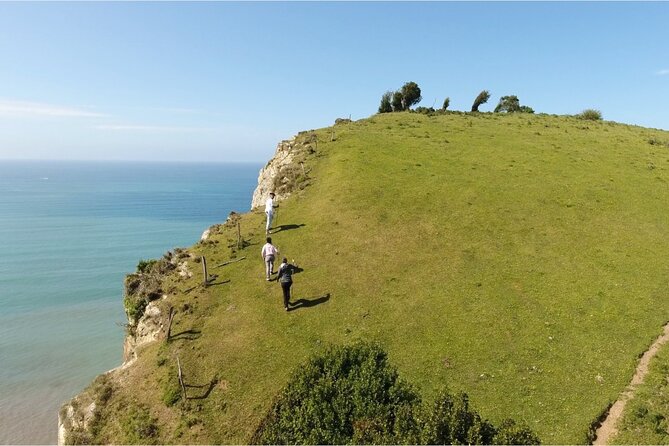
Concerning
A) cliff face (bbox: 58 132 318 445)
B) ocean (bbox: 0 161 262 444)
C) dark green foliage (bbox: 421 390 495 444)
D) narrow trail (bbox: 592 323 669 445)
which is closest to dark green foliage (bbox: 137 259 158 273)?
cliff face (bbox: 58 132 318 445)

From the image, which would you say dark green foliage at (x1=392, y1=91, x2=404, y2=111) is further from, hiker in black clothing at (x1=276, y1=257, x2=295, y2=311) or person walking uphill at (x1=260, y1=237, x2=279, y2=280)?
hiker in black clothing at (x1=276, y1=257, x2=295, y2=311)

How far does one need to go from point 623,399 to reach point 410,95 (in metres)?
77.8

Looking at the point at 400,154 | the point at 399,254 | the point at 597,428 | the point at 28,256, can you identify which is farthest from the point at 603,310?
the point at 28,256

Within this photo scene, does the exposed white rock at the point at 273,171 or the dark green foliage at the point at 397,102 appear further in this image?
the dark green foliage at the point at 397,102

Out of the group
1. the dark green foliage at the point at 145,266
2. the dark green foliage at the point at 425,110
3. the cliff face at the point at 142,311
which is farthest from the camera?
the dark green foliage at the point at 425,110

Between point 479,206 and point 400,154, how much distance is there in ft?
54.0

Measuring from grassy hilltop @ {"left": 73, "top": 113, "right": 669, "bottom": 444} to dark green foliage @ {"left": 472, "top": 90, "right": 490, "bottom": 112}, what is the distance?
47.2 m

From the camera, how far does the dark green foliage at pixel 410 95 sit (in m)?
86.1

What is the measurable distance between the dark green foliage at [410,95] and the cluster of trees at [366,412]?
7969cm

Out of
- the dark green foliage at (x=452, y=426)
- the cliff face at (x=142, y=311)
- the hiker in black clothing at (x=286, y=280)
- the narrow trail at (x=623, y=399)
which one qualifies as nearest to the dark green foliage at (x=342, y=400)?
the dark green foliage at (x=452, y=426)

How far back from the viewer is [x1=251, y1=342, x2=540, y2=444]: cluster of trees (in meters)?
11.1

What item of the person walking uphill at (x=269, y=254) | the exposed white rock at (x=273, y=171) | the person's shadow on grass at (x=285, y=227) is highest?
the exposed white rock at (x=273, y=171)

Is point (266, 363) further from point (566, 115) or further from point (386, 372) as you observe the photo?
point (566, 115)

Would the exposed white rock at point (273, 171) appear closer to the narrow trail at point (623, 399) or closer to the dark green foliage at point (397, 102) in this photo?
the narrow trail at point (623, 399)
